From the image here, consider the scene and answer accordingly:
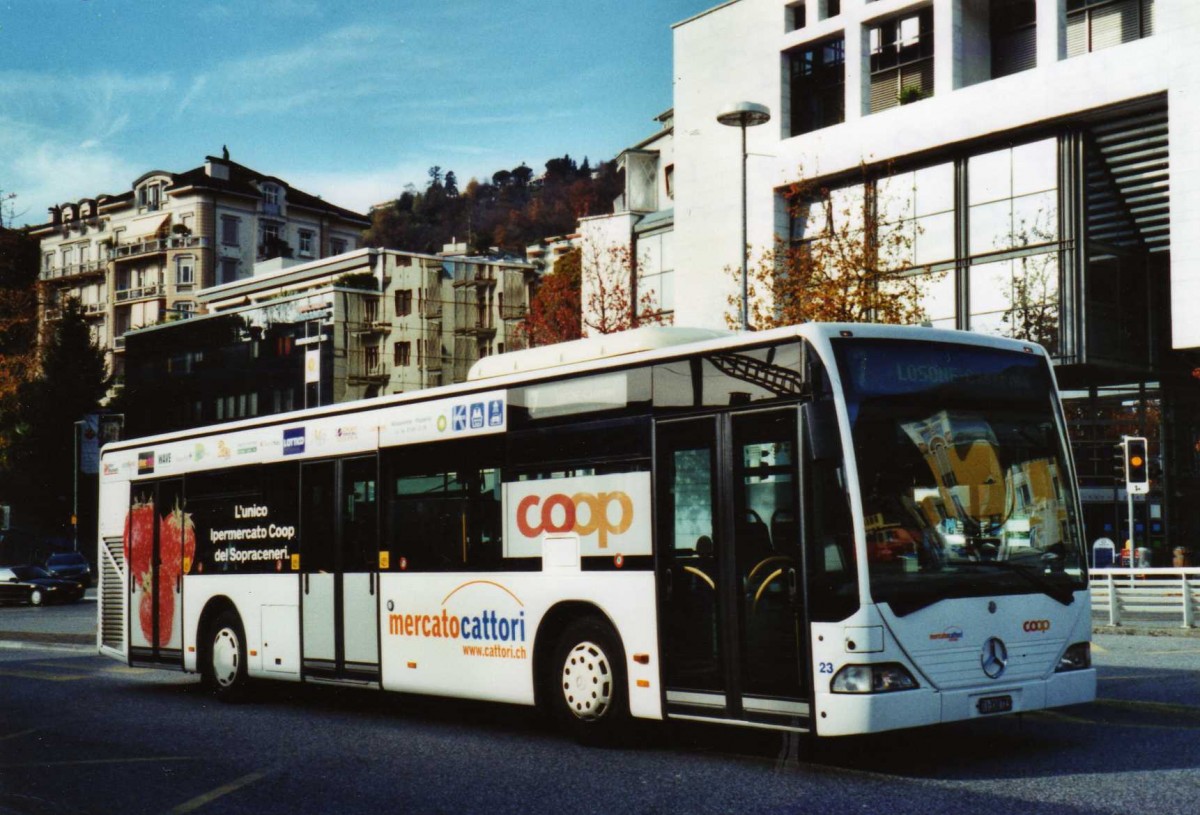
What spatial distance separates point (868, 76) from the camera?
41.4 meters

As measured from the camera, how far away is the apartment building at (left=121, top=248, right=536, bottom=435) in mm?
98375

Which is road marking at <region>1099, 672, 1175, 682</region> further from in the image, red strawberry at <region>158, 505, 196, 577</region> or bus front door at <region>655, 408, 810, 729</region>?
red strawberry at <region>158, 505, 196, 577</region>

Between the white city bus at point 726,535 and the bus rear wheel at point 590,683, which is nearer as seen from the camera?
the white city bus at point 726,535

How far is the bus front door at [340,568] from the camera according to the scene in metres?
13.5

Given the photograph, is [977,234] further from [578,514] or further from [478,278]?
[478,278]

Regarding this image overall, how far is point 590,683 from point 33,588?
42.2 meters

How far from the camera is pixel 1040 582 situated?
966cm

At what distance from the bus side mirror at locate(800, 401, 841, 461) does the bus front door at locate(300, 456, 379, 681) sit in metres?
5.51

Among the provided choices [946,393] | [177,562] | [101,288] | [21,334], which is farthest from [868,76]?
[101,288]

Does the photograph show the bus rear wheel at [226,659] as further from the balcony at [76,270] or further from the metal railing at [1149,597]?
the balcony at [76,270]

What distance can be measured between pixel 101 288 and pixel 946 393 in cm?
11577

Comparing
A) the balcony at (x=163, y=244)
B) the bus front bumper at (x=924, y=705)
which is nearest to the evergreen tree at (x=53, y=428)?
the balcony at (x=163, y=244)

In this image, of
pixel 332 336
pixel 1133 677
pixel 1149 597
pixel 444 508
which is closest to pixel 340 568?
pixel 444 508

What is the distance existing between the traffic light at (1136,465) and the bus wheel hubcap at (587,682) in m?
17.4
